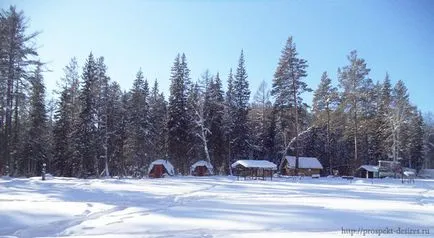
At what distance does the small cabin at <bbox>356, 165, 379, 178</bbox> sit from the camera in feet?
218

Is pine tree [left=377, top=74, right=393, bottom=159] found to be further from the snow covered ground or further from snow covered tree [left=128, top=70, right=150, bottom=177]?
the snow covered ground

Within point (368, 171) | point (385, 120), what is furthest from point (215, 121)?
point (385, 120)

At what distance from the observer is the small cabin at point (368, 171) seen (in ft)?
218

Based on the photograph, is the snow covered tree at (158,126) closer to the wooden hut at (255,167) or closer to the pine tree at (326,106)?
the wooden hut at (255,167)

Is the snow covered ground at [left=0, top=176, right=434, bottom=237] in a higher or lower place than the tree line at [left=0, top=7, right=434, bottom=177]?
lower

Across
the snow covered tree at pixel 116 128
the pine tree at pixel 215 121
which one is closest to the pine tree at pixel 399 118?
the pine tree at pixel 215 121

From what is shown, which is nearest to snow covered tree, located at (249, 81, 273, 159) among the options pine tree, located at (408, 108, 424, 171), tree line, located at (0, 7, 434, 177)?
tree line, located at (0, 7, 434, 177)

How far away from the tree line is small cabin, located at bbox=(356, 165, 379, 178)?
83.6 inches

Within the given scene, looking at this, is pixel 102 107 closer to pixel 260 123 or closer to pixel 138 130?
pixel 138 130

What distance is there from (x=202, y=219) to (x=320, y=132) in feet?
220

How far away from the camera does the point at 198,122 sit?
196 ft

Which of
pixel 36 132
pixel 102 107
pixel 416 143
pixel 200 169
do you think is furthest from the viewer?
pixel 416 143

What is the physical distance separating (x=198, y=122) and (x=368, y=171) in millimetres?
30079

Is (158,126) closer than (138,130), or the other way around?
(138,130)
